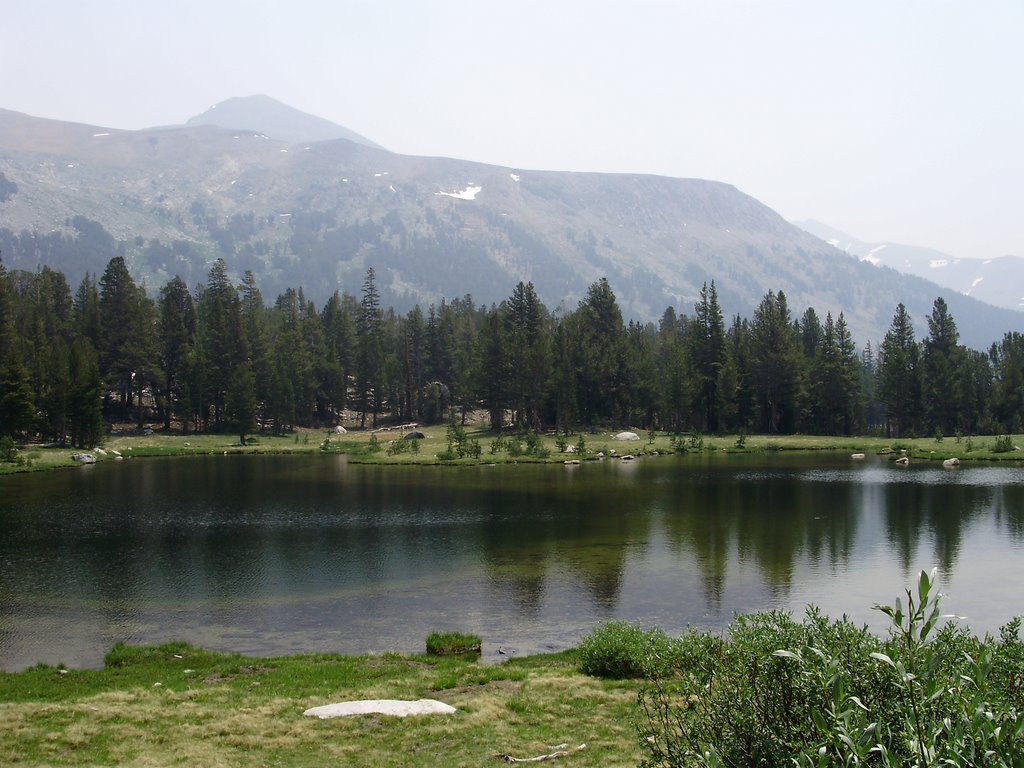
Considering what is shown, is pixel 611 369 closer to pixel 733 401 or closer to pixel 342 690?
pixel 733 401

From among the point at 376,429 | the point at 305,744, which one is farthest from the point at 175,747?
the point at 376,429

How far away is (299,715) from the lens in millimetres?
16828

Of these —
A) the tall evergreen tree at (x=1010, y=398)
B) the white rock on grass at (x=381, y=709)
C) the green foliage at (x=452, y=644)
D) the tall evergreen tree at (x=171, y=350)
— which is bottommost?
the green foliage at (x=452, y=644)

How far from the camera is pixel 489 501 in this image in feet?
188

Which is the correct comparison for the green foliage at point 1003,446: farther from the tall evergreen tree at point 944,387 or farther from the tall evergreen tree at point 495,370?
the tall evergreen tree at point 495,370

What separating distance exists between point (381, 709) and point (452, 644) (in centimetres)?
757

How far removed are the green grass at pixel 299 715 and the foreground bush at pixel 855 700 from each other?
18.3 ft

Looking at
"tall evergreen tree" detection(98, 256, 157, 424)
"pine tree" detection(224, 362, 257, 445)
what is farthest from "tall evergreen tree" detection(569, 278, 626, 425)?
"tall evergreen tree" detection(98, 256, 157, 424)

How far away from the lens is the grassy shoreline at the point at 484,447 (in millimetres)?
84812

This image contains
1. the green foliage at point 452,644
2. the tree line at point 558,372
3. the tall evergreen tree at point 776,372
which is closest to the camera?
the green foliage at point 452,644

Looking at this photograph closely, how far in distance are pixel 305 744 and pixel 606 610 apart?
16481 mm

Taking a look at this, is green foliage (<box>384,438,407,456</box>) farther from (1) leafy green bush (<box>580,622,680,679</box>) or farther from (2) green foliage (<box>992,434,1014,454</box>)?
(1) leafy green bush (<box>580,622,680,679</box>)

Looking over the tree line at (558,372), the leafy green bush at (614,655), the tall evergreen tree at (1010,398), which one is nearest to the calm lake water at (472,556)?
the leafy green bush at (614,655)

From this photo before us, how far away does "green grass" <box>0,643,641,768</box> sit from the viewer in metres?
14.4
